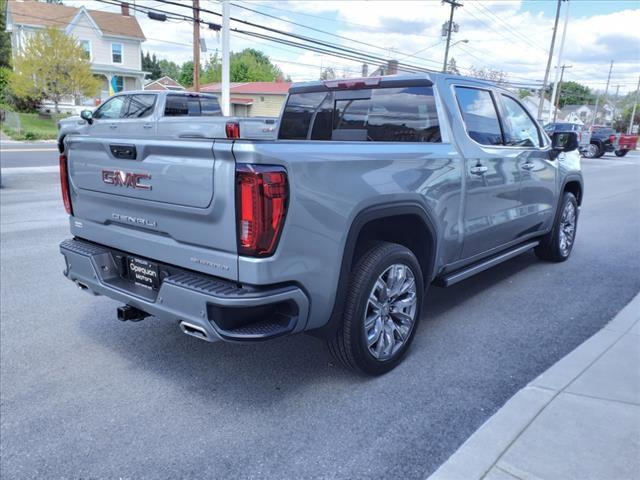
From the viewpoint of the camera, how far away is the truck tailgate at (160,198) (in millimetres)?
2629

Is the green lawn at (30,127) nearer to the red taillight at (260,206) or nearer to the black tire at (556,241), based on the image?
the black tire at (556,241)

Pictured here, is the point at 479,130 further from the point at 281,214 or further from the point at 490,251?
the point at 281,214

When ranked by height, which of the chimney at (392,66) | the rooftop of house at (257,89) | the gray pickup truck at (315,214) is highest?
the chimney at (392,66)

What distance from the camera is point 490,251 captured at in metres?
4.76

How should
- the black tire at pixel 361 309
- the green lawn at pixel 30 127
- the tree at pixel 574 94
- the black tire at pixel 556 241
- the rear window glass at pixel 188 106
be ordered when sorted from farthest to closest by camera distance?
the tree at pixel 574 94 → the green lawn at pixel 30 127 → the rear window glass at pixel 188 106 → the black tire at pixel 556 241 → the black tire at pixel 361 309

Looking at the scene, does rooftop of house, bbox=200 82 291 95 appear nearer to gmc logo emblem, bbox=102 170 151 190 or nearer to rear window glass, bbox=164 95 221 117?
rear window glass, bbox=164 95 221 117

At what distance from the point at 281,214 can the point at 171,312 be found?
840 millimetres

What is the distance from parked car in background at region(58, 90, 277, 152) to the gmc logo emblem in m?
8.29

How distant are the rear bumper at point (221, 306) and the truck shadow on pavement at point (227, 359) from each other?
0.68 meters

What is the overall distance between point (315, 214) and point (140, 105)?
12.2m

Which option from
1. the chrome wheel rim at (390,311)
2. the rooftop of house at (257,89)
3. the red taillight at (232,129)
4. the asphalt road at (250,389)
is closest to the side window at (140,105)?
the red taillight at (232,129)

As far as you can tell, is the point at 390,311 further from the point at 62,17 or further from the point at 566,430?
the point at 62,17

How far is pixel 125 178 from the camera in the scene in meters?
3.10

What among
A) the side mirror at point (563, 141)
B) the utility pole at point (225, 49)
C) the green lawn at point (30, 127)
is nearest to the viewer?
→ the side mirror at point (563, 141)
